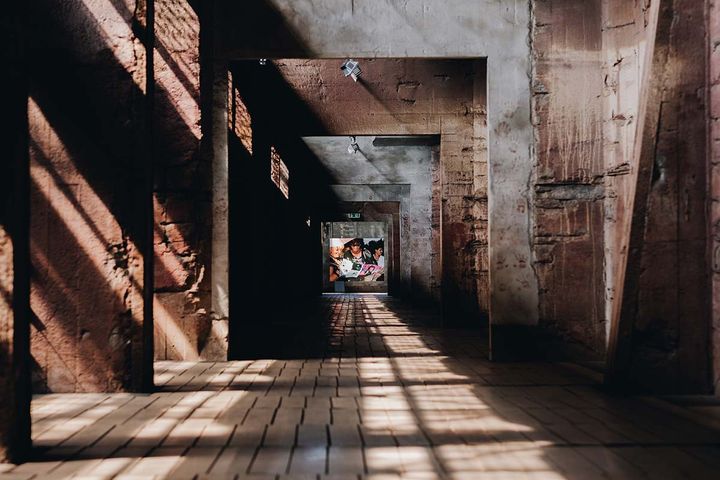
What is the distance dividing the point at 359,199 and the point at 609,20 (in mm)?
11815

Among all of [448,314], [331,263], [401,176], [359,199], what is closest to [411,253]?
[401,176]

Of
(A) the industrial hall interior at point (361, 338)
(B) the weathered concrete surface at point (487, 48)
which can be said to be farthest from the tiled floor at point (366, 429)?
(B) the weathered concrete surface at point (487, 48)

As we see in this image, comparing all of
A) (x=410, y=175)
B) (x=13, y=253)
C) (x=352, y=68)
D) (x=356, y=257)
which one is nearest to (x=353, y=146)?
(x=410, y=175)

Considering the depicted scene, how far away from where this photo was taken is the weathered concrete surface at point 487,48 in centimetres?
546

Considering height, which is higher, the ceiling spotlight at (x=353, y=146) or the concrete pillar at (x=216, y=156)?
the ceiling spotlight at (x=353, y=146)

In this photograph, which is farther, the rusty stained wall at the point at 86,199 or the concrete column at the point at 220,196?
the concrete column at the point at 220,196

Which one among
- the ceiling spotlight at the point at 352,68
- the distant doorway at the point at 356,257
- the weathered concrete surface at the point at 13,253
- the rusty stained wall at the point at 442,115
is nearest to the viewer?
the weathered concrete surface at the point at 13,253

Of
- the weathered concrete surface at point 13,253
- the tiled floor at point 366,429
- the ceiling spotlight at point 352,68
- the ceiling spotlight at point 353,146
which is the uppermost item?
the ceiling spotlight at point 352,68

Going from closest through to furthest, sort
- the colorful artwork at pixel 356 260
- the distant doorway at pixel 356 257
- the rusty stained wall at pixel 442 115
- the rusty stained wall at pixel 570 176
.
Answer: the rusty stained wall at pixel 570 176 < the rusty stained wall at pixel 442 115 < the distant doorway at pixel 356 257 < the colorful artwork at pixel 356 260

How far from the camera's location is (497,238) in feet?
17.9

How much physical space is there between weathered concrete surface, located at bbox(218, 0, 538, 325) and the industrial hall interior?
20mm

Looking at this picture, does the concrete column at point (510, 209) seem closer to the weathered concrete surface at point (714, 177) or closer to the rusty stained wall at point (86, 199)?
the weathered concrete surface at point (714, 177)

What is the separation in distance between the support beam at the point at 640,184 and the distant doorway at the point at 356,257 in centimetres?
2378

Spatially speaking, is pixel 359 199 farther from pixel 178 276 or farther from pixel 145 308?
pixel 145 308
